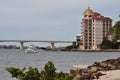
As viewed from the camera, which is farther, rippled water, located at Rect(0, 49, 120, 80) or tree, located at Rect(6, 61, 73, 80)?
rippled water, located at Rect(0, 49, 120, 80)

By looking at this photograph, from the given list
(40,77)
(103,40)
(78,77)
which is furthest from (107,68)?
(103,40)

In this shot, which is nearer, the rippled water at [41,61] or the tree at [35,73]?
the tree at [35,73]

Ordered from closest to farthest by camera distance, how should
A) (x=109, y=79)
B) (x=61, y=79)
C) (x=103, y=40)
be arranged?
(x=61, y=79)
(x=109, y=79)
(x=103, y=40)

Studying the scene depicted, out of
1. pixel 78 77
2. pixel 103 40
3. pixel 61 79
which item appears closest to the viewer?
pixel 61 79

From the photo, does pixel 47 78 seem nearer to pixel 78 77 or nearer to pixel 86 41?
pixel 78 77

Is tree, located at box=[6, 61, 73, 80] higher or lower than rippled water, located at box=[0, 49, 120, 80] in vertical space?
higher

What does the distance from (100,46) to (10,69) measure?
180132mm

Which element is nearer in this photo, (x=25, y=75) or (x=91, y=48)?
(x=25, y=75)

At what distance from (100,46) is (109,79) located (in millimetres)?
166149

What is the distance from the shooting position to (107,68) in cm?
3484

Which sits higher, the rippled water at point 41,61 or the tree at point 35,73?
the tree at point 35,73

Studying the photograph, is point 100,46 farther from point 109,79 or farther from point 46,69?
point 46,69

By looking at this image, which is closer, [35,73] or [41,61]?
[35,73]

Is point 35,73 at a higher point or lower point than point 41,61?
higher
